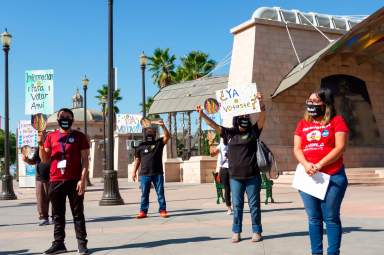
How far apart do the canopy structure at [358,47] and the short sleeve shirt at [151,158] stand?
43.1 ft

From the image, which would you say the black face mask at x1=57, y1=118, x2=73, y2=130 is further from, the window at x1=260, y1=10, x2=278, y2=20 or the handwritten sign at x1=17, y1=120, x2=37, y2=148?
the window at x1=260, y1=10, x2=278, y2=20

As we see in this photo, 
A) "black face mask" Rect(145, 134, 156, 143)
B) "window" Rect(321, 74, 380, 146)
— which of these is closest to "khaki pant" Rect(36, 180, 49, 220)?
"black face mask" Rect(145, 134, 156, 143)

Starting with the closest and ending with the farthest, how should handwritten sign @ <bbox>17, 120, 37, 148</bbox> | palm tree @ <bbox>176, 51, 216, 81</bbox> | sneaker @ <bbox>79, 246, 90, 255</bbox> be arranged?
sneaker @ <bbox>79, 246, 90, 255</bbox>
handwritten sign @ <bbox>17, 120, 37, 148</bbox>
palm tree @ <bbox>176, 51, 216, 81</bbox>

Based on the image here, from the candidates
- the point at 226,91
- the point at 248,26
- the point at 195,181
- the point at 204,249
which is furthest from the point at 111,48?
the point at 195,181

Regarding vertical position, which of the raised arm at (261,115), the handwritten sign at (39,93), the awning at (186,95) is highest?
the awning at (186,95)

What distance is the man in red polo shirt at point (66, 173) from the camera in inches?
244

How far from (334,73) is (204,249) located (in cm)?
2040

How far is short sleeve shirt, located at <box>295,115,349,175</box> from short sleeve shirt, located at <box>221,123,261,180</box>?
1.78 meters

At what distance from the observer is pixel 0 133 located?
105m

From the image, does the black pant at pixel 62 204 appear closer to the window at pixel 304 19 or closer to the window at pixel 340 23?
the window at pixel 304 19

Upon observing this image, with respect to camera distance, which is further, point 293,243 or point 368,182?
point 368,182

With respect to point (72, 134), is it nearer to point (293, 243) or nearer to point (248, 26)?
point (293, 243)

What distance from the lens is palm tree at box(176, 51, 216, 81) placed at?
1976 inches

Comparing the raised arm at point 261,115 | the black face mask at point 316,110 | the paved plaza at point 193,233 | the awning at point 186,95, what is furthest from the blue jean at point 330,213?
the awning at point 186,95
